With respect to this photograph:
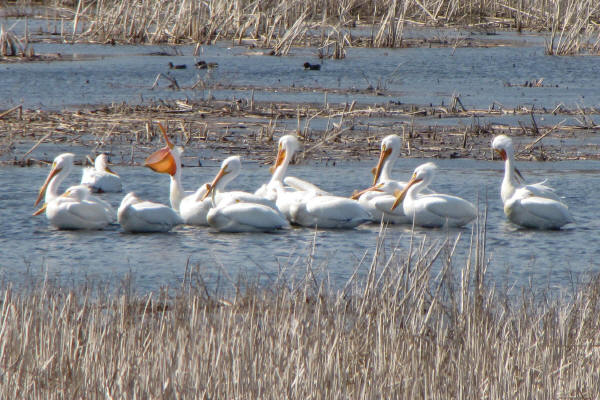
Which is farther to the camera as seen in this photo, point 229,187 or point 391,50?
point 391,50

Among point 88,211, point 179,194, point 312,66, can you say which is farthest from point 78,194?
point 312,66

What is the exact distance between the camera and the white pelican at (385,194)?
9.18 meters

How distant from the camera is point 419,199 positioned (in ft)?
29.6

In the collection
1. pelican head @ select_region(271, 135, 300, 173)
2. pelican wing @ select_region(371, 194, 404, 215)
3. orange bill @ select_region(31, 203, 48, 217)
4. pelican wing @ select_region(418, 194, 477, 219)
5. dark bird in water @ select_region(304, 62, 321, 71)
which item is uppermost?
dark bird in water @ select_region(304, 62, 321, 71)

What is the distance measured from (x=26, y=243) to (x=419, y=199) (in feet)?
10.5

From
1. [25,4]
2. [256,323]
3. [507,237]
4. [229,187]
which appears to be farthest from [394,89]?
[25,4]

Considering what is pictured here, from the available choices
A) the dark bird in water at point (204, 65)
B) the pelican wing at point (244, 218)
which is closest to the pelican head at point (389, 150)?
the pelican wing at point (244, 218)

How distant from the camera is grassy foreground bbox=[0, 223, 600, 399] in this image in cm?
420

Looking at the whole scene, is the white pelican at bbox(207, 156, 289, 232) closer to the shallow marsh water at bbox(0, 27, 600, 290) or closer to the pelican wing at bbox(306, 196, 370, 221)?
the shallow marsh water at bbox(0, 27, 600, 290)

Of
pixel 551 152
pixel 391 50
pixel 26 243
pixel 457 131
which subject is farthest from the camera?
pixel 391 50

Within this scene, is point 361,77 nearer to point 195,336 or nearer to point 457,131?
point 457,131

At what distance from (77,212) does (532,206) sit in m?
3.66

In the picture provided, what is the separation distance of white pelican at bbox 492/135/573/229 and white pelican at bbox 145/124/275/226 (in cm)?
200

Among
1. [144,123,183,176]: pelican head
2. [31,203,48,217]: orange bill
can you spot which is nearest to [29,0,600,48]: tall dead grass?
[144,123,183,176]: pelican head
